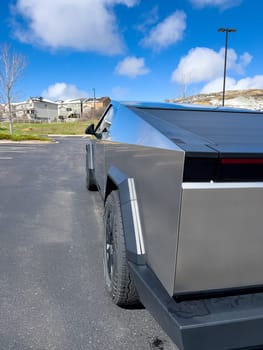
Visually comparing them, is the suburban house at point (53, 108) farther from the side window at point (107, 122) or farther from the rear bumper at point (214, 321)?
the rear bumper at point (214, 321)

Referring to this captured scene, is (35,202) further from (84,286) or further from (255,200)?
(255,200)

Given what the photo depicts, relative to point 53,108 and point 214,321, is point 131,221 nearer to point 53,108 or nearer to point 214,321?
point 214,321

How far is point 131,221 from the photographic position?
6.24ft

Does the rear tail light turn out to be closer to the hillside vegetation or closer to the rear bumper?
the rear bumper

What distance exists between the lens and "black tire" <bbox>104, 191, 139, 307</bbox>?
2.10m

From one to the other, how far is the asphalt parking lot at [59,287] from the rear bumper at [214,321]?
28.8 inches

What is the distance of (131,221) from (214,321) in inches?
31.4

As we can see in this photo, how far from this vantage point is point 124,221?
6.70 ft

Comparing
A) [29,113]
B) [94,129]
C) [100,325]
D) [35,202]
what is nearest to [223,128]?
[100,325]

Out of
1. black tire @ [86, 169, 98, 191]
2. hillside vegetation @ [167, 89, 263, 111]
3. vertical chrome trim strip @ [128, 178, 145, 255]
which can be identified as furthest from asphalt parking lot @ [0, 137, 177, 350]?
hillside vegetation @ [167, 89, 263, 111]

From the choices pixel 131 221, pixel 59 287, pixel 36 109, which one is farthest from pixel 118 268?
pixel 36 109

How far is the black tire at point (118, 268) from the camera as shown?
6.88 feet

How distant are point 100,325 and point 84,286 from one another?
0.55m

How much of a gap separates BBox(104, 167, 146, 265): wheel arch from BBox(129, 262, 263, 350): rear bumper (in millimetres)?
349
